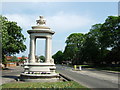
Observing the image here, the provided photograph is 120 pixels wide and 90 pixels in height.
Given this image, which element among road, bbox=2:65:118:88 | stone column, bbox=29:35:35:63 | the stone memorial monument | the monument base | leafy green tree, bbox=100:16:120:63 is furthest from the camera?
leafy green tree, bbox=100:16:120:63

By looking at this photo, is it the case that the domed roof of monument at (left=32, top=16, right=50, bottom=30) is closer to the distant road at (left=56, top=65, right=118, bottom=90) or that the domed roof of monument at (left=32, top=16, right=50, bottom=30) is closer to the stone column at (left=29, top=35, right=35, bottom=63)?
the stone column at (left=29, top=35, right=35, bottom=63)

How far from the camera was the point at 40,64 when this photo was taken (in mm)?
18078

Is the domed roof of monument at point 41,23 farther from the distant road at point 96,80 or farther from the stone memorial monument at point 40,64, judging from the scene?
the distant road at point 96,80

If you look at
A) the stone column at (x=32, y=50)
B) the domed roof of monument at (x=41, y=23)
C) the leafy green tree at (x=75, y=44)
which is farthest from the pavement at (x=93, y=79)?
the leafy green tree at (x=75, y=44)

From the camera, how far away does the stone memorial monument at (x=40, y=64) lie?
16.8 m

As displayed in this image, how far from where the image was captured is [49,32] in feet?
62.0

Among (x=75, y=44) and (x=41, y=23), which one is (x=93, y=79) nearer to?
(x=41, y=23)

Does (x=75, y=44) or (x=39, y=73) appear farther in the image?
(x=75, y=44)

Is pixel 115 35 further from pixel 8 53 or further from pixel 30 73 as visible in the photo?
pixel 30 73

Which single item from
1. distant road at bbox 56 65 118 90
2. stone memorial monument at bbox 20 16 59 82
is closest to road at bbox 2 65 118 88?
distant road at bbox 56 65 118 90

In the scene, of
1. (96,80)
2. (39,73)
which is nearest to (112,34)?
(96,80)

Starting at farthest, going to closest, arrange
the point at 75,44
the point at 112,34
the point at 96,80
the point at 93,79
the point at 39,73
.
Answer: the point at 75,44 → the point at 112,34 → the point at 93,79 → the point at 96,80 → the point at 39,73

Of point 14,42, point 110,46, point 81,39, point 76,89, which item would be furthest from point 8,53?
point 81,39

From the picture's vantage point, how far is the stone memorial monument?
16.8 metres
